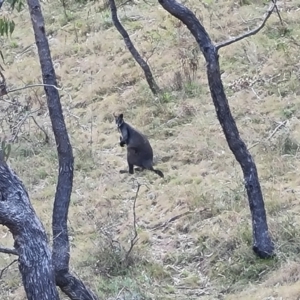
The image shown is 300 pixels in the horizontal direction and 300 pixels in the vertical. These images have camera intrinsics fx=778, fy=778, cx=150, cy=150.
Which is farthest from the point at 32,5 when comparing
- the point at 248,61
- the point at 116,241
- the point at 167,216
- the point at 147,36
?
the point at 147,36

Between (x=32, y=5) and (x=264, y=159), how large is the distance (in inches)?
143

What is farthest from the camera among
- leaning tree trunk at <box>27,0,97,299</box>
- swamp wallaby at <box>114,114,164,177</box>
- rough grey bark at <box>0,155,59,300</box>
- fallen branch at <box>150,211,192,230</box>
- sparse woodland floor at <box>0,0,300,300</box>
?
swamp wallaby at <box>114,114,164,177</box>

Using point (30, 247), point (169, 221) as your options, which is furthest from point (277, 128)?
point (30, 247)

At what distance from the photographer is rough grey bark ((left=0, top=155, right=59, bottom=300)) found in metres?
4.09

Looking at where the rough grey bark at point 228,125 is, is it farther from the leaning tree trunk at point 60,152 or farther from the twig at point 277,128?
the twig at point 277,128

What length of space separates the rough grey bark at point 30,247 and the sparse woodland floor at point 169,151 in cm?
265

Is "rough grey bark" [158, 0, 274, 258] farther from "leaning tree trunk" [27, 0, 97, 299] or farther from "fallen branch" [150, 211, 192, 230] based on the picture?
"fallen branch" [150, 211, 192, 230]

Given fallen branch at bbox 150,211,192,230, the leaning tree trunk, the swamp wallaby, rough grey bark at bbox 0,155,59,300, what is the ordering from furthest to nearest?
the swamp wallaby → fallen branch at bbox 150,211,192,230 → the leaning tree trunk → rough grey bark at bbox 0,155,59,300

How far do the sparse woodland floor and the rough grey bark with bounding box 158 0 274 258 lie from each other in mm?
204

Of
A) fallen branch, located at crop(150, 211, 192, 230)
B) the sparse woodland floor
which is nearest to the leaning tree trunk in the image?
the sparse woodland floor

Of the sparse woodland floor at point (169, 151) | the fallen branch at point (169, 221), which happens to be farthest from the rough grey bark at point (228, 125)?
the fallen branch at point (169, 221)

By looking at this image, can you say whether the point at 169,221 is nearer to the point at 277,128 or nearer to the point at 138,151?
the point at 138,151

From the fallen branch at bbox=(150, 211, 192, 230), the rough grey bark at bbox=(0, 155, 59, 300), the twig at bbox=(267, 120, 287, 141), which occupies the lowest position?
the fallen branch at bbox=(150, 211, 192, 230)

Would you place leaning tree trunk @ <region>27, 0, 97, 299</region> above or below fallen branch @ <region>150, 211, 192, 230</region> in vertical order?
above
